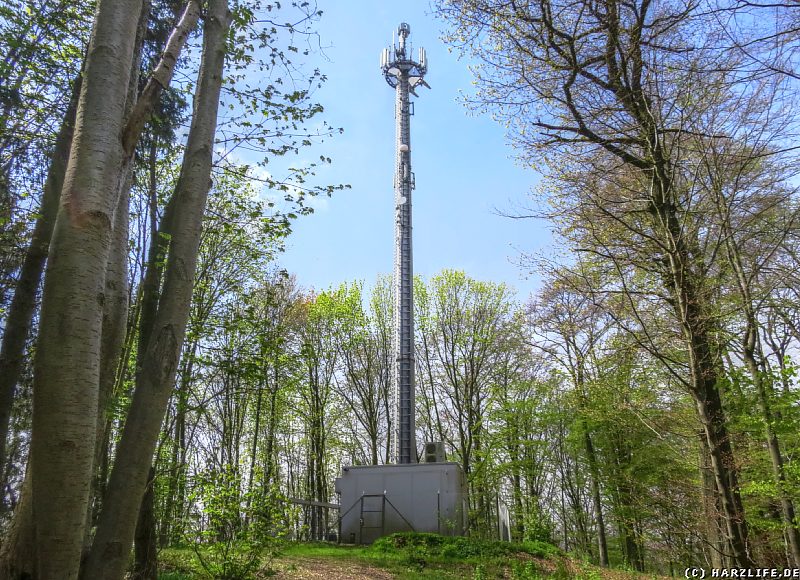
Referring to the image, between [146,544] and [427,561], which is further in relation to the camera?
[427,561]

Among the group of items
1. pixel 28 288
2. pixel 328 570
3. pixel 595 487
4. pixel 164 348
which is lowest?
pixel 328 570

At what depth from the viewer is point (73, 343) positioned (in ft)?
8.21

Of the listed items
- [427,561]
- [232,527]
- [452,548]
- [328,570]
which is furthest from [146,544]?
[452,548]

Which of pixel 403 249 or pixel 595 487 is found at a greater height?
pixel 403 249

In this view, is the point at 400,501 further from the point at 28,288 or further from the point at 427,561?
the point at 28,288

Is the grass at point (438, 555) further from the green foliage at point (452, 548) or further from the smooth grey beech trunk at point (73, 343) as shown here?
the smooth grey beech trunk at point (73, 343)

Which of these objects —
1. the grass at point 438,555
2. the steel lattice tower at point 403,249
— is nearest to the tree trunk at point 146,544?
the grass at point 438,555

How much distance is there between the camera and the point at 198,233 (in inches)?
145

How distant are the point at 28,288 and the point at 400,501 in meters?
13.6

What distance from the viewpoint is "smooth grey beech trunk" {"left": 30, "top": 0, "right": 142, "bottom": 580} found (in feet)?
7.82

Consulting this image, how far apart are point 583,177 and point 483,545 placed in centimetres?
929

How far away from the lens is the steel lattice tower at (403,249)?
21984mm

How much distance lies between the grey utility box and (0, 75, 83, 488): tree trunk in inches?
489

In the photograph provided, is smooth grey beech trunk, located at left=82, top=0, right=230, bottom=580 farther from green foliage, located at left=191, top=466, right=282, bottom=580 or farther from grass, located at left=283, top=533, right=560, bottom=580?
grass, located at left=283, top=533, right=560, bottom=580
